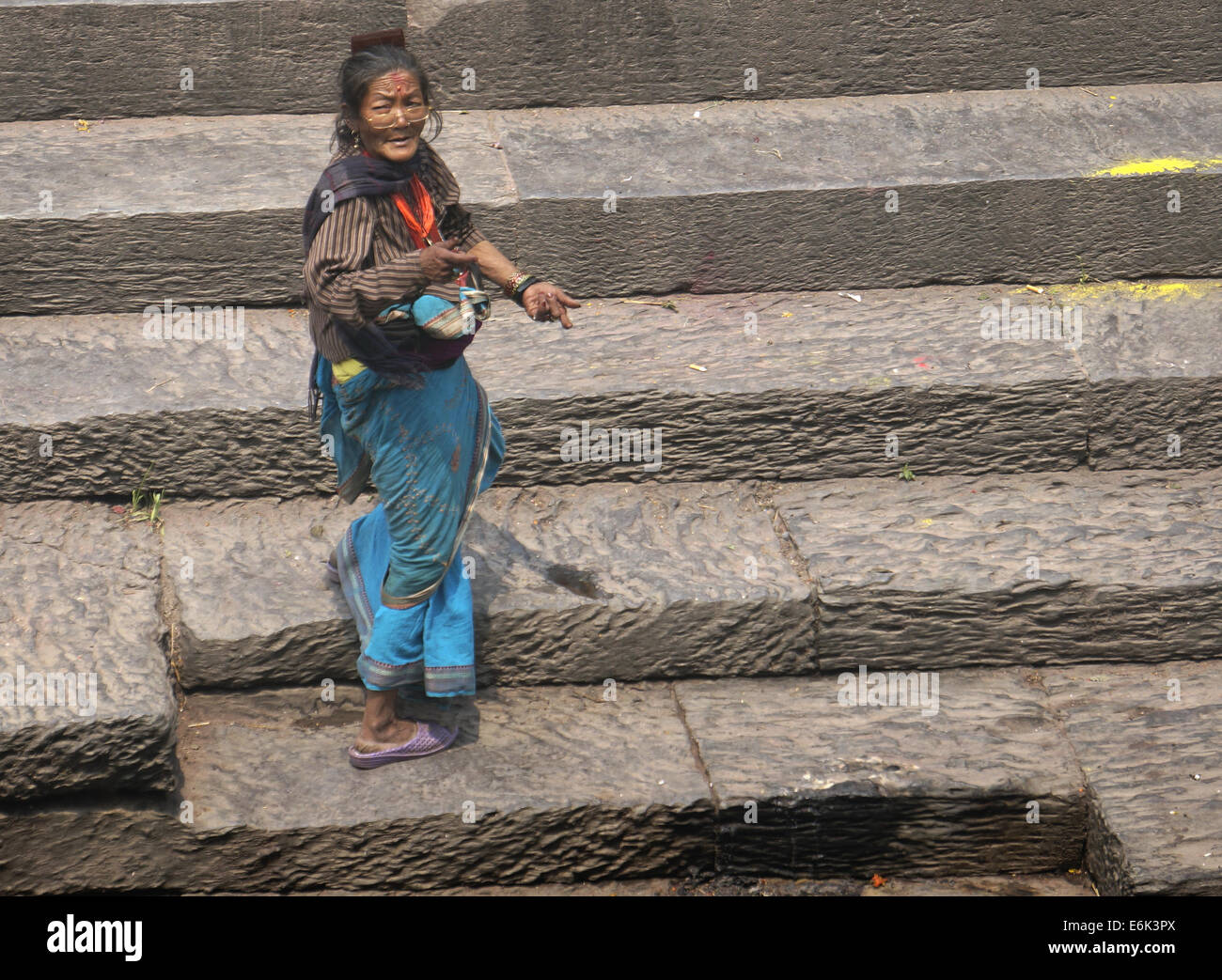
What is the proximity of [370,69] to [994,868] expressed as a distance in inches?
102

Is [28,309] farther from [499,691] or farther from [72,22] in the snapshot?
[499,691]

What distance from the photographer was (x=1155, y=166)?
16.5ft

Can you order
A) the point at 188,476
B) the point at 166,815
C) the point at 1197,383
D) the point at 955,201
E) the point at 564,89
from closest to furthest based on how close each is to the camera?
the point at 166,815, the point at 188,476, the point at 1197,383, the point at 955,201, the point at 564,89

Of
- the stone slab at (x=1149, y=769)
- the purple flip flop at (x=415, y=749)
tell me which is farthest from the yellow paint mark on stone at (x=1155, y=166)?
the purple flip flop at (x=415, y=749)

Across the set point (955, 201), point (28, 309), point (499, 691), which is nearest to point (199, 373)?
point (28, 309)

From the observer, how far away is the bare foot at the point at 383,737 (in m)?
3.63

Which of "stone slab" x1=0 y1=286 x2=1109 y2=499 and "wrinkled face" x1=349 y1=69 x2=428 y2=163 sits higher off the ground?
"wrinkled face" x1=349 y1=69 x2=428 y2=163

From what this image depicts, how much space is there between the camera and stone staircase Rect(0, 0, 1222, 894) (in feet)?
11.7

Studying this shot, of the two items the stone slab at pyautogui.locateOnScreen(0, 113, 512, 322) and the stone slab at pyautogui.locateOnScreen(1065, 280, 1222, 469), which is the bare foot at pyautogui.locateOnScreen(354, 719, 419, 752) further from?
the stone slab at pyautogui.locateOnScreen(1065, 280, 1222, 469)

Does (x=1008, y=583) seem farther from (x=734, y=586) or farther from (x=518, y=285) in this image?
(x=518, y=285)

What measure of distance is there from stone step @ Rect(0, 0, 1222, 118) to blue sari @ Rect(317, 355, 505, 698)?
229 cm

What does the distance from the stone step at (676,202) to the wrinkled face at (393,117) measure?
1.59 metres

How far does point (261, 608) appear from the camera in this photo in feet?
12.6

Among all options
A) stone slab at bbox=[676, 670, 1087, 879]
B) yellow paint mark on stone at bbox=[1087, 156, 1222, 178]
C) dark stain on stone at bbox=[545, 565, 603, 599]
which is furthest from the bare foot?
yellow paint mark on stone at bbox=[1087, 156, 1222, 178]
